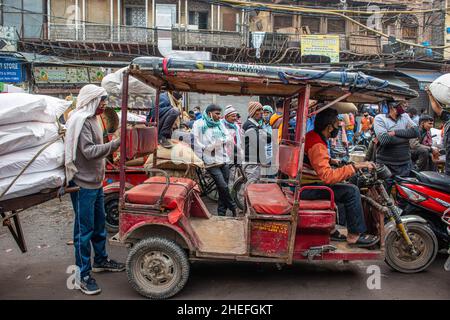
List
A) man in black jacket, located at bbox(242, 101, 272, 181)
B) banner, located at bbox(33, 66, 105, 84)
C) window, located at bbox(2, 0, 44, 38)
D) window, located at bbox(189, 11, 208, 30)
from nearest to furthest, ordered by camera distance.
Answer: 1. man in black jacket, located at bbox(242, 101, 272, 181)
2. banner, located at bbox(33, 66, 105, 84)
3. window, located at bbox(2, 0, 44, 38)
4. window, located at bbox(189, 11, 208, 30)

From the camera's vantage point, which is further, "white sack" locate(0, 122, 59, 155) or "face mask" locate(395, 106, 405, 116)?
"face mask" locate(395, 106, 405, 116)

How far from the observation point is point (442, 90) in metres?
4.93

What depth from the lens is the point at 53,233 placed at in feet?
20.9

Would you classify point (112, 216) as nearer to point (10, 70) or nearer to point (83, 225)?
point (83, 225)

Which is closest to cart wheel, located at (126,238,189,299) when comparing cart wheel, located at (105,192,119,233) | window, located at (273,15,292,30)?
cart wheel, located at (105,192,119,233)

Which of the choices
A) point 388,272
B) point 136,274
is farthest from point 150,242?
point 388,272

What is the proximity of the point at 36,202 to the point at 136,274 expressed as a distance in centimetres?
114

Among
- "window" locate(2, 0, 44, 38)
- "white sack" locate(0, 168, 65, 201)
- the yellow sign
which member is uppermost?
"window" locate(2, 0, 44, 38)

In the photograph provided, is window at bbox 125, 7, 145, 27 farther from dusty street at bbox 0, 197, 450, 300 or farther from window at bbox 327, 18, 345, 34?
dusty street at bbox 0, 197, 450, 300

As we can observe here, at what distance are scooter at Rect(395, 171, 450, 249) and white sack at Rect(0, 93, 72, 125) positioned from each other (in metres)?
4.15

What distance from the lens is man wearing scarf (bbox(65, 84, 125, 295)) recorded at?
4.06m

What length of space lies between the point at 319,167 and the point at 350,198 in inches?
19.4

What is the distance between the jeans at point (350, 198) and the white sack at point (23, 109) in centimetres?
272

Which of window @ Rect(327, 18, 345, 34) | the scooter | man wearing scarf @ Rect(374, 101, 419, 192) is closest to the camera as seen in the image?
the scooter
